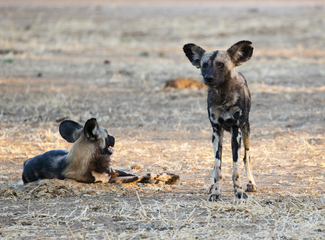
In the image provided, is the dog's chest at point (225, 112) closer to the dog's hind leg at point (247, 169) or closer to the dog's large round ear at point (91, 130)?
the dog's hind leg at point (247, 169)

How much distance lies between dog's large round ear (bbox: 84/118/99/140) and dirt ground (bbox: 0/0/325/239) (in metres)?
0.51

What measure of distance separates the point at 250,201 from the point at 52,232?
171 cm

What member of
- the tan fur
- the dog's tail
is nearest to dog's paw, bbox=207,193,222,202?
the dog's tail

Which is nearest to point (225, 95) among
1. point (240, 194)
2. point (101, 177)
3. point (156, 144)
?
point (240, 194)

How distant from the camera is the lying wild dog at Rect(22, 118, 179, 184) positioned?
4.69 metres

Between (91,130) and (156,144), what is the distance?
7.50 feet

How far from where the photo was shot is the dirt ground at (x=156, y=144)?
3.68 m

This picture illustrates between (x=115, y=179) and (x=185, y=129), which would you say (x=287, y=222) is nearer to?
(x=115, y=179)

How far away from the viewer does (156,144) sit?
6.80m

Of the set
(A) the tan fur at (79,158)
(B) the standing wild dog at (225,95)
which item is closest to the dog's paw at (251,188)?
(B) the standing wild dog at (225,95)

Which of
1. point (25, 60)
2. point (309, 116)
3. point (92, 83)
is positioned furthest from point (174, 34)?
point (309, 116)

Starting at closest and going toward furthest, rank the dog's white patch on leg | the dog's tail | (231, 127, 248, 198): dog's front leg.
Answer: (231, 127, 248, 198): dog's front leg < the dog's white patch on leg < the dog's tail

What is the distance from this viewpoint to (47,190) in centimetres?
447

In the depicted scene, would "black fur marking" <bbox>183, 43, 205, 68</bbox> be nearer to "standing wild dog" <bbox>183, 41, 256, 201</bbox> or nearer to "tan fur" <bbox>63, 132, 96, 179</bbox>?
"standing wild dog" <bbox>183, 41, 256, 201</bbox>
